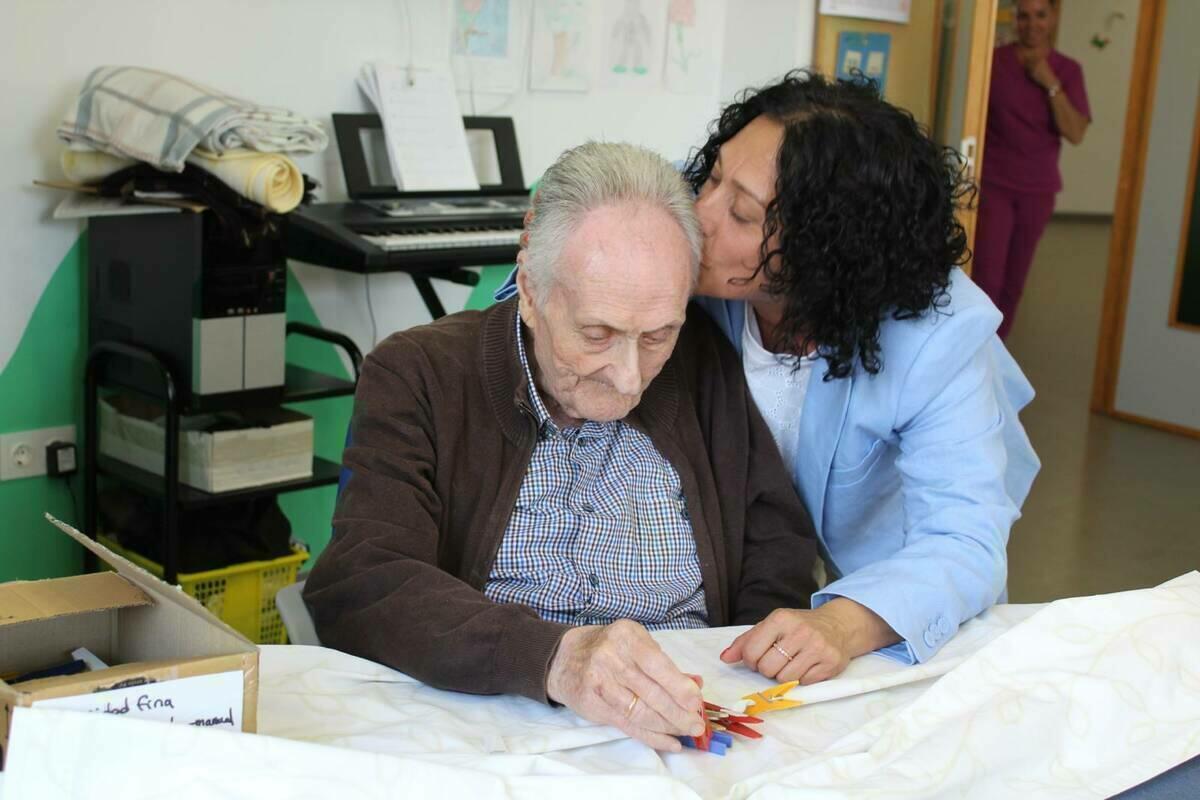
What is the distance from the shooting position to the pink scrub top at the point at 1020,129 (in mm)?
5699

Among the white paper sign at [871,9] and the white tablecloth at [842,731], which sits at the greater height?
the white paper sign at [871,9]

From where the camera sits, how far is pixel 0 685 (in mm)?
920

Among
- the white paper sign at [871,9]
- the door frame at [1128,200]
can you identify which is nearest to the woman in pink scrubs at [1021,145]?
the door frame at [1128,200]

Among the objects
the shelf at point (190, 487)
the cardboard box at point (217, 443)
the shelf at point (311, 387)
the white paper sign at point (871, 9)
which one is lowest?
the shelf at point (190, 487)

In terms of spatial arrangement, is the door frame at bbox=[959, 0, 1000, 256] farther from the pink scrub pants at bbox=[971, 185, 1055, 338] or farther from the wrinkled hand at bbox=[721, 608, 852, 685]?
the wrinkled hand at bbox=[721, 608, 852, 685]

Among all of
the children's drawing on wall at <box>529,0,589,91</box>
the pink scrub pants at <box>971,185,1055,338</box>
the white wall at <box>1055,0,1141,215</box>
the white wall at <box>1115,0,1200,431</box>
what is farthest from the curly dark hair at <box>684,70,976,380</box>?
the white wall at <box>1055,0,1141,215</box>

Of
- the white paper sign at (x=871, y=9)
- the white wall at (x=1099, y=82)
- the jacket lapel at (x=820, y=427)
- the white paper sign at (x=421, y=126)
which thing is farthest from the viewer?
the white wall at (x=1099, y=82)

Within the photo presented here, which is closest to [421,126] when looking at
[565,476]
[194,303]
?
[194,303]

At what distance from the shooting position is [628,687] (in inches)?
49.8

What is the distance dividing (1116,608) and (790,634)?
0.34 m

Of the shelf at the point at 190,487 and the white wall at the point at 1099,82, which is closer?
the shelf at the point at 190,487

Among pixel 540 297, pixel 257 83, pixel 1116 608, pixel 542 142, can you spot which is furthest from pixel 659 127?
pixel 1116 608

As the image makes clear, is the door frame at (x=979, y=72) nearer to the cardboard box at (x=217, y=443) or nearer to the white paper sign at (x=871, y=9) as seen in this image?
the white paper sign at (x=871, y=9)

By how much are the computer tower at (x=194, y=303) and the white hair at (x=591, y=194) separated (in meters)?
1.46
